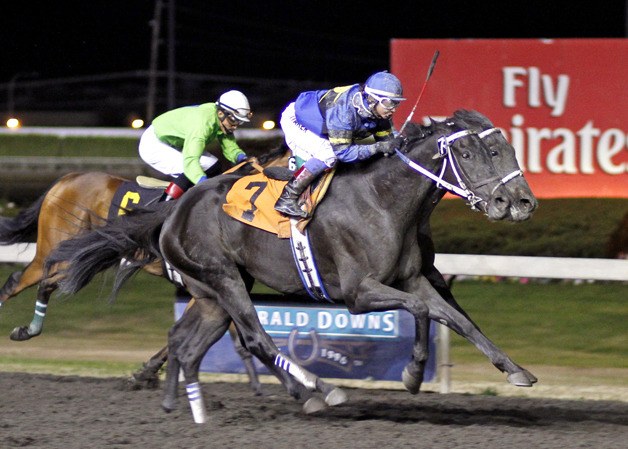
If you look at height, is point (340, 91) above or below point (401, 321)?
above

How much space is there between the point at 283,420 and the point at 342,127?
156cm

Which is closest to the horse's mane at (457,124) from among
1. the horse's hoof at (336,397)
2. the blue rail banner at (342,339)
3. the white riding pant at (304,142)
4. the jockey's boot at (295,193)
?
the white riding pant at (304,142)

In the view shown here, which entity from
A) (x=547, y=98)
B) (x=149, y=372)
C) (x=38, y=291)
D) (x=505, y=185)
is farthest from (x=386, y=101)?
(x=547, y=98)

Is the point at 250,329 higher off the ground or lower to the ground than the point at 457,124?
lower

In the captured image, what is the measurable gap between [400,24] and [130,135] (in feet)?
51.8

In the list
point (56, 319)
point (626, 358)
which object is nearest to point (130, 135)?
point (56, 319)

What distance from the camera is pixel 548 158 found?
9.67 meters

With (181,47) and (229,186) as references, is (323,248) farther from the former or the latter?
(181,47)

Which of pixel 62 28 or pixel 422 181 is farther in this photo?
pixel 62 28

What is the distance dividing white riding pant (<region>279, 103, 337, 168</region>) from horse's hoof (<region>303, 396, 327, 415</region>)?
1170 millimetres

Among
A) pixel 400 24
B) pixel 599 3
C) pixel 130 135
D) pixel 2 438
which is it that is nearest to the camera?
pixel 2 438

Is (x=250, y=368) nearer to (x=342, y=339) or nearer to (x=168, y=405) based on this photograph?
(x=342, y=339)

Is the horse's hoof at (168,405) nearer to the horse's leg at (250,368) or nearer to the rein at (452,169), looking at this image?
the horse's leg at (250,368)

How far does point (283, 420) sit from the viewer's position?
580cm
